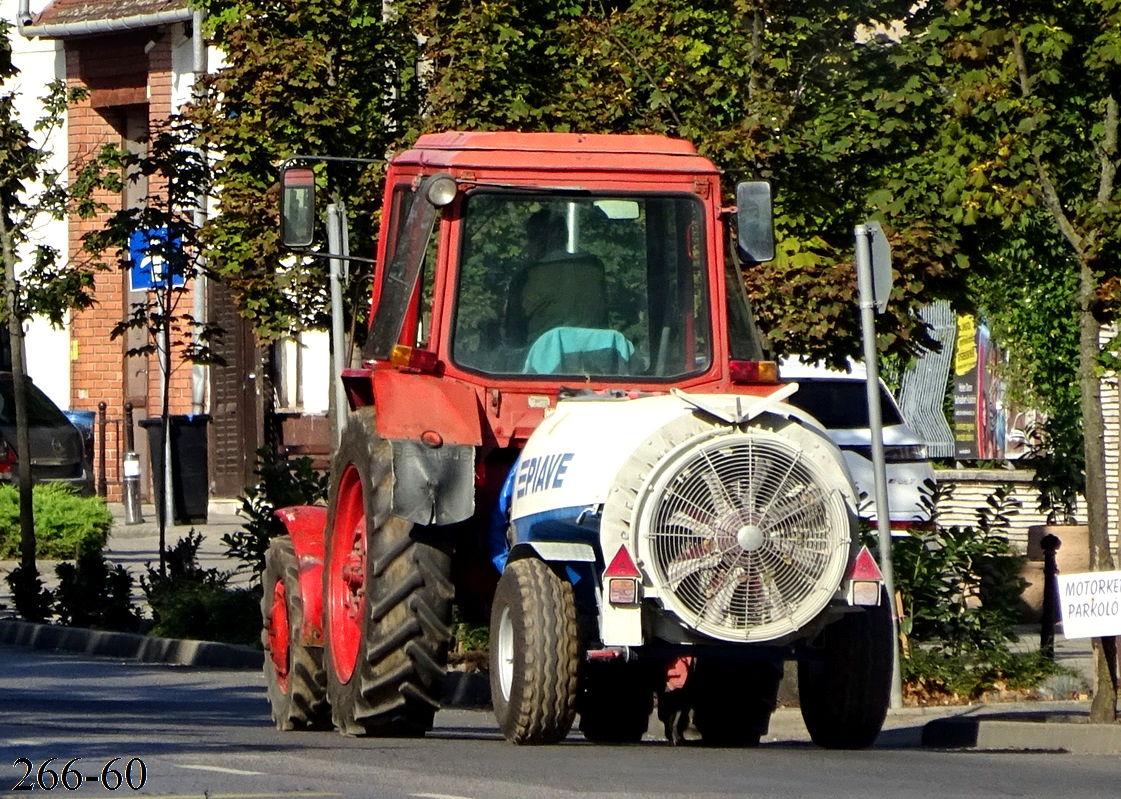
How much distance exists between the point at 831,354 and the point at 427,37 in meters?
4.33

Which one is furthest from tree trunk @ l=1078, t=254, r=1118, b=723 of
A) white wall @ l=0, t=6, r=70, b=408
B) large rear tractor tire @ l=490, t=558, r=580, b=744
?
white wall @ l=0, t=6, r=70, b=408

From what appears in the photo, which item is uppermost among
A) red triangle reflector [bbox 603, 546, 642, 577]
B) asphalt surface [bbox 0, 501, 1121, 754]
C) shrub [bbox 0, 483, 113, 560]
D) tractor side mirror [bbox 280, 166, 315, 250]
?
tractor side mirror [bbox 280, 166, 315, 250]

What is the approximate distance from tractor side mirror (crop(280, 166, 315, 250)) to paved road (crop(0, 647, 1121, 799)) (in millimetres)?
2353

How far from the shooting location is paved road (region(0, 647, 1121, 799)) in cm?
828

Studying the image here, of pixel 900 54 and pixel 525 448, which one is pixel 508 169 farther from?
pixel 900 54

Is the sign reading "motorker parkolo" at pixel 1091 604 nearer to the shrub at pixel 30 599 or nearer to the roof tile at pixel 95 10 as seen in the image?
the shrub at pixel 30 599

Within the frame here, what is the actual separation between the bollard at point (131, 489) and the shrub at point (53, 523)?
6633 mm

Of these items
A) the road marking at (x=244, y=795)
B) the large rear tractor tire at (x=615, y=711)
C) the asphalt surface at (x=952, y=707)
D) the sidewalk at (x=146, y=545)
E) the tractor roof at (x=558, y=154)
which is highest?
the tractor roof at (x=558, y=154)

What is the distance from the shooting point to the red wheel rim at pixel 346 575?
11.1 metres

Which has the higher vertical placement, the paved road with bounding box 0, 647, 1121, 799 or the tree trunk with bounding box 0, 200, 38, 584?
the tree trunk with bounding box 0, 200, 38, 584

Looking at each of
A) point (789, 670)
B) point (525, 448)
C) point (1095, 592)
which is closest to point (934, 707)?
point (789, 670)

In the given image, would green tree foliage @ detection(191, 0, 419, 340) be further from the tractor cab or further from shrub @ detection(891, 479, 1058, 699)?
the tractor cab

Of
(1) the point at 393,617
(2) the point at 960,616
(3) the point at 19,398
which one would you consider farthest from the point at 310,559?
(3) the point at 19,398

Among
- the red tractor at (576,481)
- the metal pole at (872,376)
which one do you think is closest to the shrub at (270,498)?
the metal pole at (872,376)
